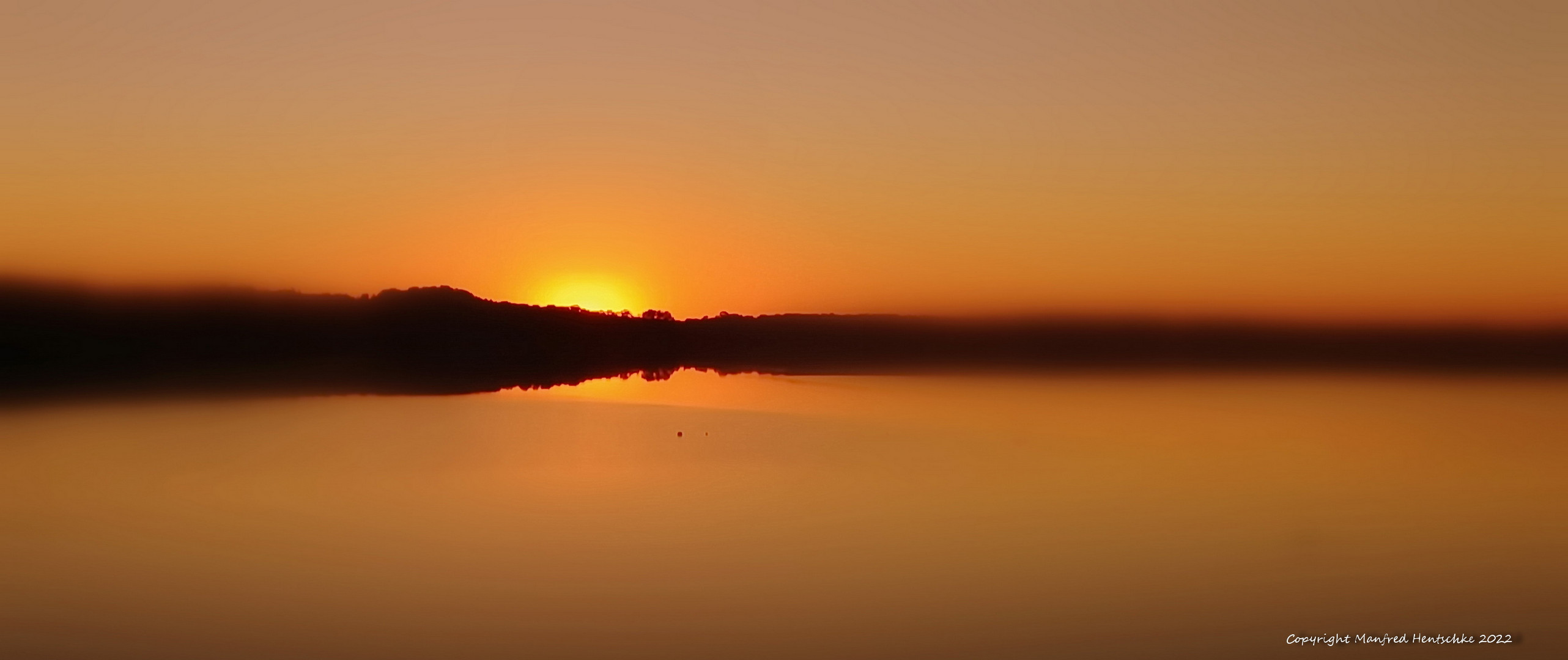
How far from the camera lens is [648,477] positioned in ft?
46.6

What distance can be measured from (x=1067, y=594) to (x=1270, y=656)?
161cm

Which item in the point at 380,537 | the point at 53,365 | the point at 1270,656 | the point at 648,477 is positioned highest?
the point at 53,365

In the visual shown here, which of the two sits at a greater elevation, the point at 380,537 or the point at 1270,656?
the point at 380,537

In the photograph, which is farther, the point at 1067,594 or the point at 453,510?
the point at 453,510

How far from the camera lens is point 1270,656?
7.11 m

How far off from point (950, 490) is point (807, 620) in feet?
18.1

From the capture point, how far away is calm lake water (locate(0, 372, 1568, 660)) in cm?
760

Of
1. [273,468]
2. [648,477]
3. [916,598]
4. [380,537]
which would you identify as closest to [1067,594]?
[916,598]

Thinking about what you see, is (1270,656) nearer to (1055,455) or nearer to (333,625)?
(333,625)

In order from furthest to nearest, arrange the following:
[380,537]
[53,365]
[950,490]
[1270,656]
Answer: [53,365], [950,490], [380,537], [1270,656]

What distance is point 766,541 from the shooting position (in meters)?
10.3

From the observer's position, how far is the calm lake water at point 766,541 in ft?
24.9

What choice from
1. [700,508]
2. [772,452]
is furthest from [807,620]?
[772,452]

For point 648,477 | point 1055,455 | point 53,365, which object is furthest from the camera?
point 53,365
